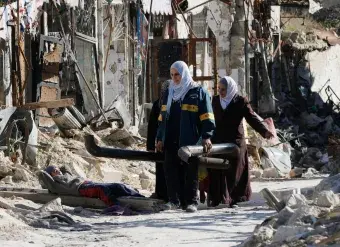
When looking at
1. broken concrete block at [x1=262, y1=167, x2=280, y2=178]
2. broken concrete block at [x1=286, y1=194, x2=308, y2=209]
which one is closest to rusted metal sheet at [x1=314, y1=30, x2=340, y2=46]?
broken concrete block at [x1=262, y1=167, x2=280, y2=178]

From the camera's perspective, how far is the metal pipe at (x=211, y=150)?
40.7 ft

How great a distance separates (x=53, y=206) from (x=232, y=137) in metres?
2.58

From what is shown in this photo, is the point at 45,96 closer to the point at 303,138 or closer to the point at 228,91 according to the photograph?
the point at 228,91

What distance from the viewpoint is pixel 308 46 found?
4094 centimetres

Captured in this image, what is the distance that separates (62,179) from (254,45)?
24.1m

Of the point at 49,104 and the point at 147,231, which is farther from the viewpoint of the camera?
the point at 49,104

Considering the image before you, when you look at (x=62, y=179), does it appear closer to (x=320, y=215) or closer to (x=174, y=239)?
(x=174, y=239)

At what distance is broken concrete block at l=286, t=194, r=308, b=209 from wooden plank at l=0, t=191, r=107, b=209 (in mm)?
3165

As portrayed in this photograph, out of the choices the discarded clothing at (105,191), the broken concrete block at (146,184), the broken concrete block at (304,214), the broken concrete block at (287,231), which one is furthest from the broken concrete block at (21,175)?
the broken concrete block at (287,231)

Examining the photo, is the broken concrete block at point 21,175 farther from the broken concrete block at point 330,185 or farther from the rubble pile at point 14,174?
the broken concrete block at point 330,185

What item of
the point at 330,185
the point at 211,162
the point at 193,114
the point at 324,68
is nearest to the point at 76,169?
the point at 211,162

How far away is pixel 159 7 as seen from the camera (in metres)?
26.6

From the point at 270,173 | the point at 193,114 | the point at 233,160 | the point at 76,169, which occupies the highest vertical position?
the point at 193,114

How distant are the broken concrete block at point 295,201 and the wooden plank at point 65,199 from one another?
3.16 m
